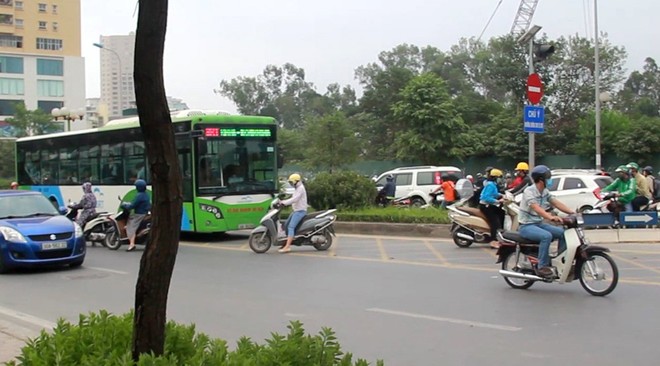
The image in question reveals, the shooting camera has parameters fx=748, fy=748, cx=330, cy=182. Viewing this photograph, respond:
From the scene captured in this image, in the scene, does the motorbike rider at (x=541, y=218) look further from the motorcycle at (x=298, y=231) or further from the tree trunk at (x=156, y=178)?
the tree trunk at (x=156, y=178)

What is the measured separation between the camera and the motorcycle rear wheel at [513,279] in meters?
10.6

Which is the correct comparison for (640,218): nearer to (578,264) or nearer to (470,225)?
(470,225)

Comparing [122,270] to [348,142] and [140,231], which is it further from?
[348,142]

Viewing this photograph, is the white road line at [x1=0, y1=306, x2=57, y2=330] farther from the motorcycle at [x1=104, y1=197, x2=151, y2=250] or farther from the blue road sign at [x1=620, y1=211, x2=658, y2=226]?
the blue road sign at [x1=620, y1=211, x2=658, y2=226]

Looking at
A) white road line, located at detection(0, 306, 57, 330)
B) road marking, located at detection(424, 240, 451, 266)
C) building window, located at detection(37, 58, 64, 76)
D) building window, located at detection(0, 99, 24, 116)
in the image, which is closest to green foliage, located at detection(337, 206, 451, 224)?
road marking, located at detection(424, 240, 451, 266)

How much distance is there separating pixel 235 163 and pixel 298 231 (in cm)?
340

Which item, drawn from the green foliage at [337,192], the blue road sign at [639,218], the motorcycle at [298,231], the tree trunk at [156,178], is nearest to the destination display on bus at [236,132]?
the motorcycle at [298,231]

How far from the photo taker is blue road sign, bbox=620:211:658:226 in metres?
16.3

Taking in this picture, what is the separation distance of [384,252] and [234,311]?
6.49 meters

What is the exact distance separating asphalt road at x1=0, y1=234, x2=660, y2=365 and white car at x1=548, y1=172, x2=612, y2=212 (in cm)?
563

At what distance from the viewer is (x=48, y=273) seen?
526 inches

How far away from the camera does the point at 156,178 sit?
389 centimetres

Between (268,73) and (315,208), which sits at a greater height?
(268,73)

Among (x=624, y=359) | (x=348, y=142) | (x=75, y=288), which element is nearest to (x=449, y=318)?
(x=624, y=359)
